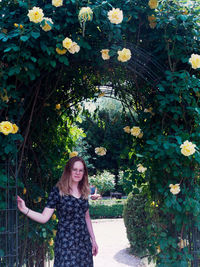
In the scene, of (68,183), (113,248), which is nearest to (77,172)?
(68,183)

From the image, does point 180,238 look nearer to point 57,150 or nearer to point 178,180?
point 178,180

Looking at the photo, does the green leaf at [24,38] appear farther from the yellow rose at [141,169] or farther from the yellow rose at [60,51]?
the yellow rose at [141,169]

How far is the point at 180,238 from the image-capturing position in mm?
2414

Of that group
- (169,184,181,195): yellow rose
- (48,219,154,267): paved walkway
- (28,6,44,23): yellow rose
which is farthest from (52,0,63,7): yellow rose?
(48,219,154,267): paved walkway

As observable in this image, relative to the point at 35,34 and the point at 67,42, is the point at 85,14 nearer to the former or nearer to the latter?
the point at 67,42

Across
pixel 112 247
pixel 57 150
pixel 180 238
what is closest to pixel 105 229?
pixel 112 247

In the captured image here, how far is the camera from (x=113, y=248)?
5992mm

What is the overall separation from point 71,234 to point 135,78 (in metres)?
1.42

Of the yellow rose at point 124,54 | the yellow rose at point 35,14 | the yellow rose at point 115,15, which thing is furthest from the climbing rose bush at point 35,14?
the yellow rose at point 124,54

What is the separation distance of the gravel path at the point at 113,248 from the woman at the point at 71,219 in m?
2.73

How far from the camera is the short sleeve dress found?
2.27 metres

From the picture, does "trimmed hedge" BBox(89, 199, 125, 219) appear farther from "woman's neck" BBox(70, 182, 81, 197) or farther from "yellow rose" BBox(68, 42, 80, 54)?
"yellow rose" BBox(68, 42, 80, 54)

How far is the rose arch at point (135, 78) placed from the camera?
207cm

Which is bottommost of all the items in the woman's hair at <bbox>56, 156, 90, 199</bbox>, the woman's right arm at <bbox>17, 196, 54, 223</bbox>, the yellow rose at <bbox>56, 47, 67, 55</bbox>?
the woman's right arm at <bbox>17, 196, 54, 223</bbox>
